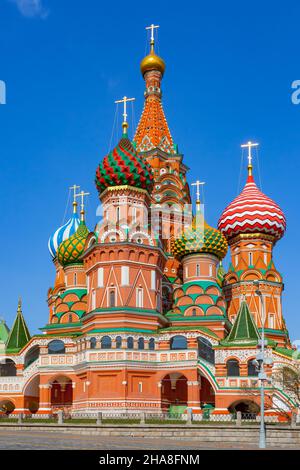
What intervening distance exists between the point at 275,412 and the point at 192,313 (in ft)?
27.4

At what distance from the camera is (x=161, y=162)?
44438 mm

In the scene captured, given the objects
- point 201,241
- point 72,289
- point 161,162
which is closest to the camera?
point 201,241

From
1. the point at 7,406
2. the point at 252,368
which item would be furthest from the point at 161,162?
the point at 7,406

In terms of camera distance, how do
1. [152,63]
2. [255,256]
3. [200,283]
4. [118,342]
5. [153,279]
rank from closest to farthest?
[118,342] → [153,279] → [200,283] → [255,256] → [152,63]

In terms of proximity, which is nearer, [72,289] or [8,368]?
[8,368]

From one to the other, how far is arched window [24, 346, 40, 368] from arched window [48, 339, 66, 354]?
4.13ft

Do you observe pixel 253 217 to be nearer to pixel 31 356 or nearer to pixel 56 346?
pixel 56 346

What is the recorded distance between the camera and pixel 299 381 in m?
28.7

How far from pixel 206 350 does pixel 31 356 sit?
10.1m

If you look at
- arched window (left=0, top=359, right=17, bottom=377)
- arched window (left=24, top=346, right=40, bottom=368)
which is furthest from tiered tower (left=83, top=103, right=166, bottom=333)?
arched window (left=0, top=359, right=17, bottom=377)

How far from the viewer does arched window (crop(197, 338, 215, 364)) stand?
3325 centimetres

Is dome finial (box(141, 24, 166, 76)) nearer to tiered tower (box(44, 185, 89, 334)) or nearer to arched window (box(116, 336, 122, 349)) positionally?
tiered tower (box(44, 185, 89, 334))
